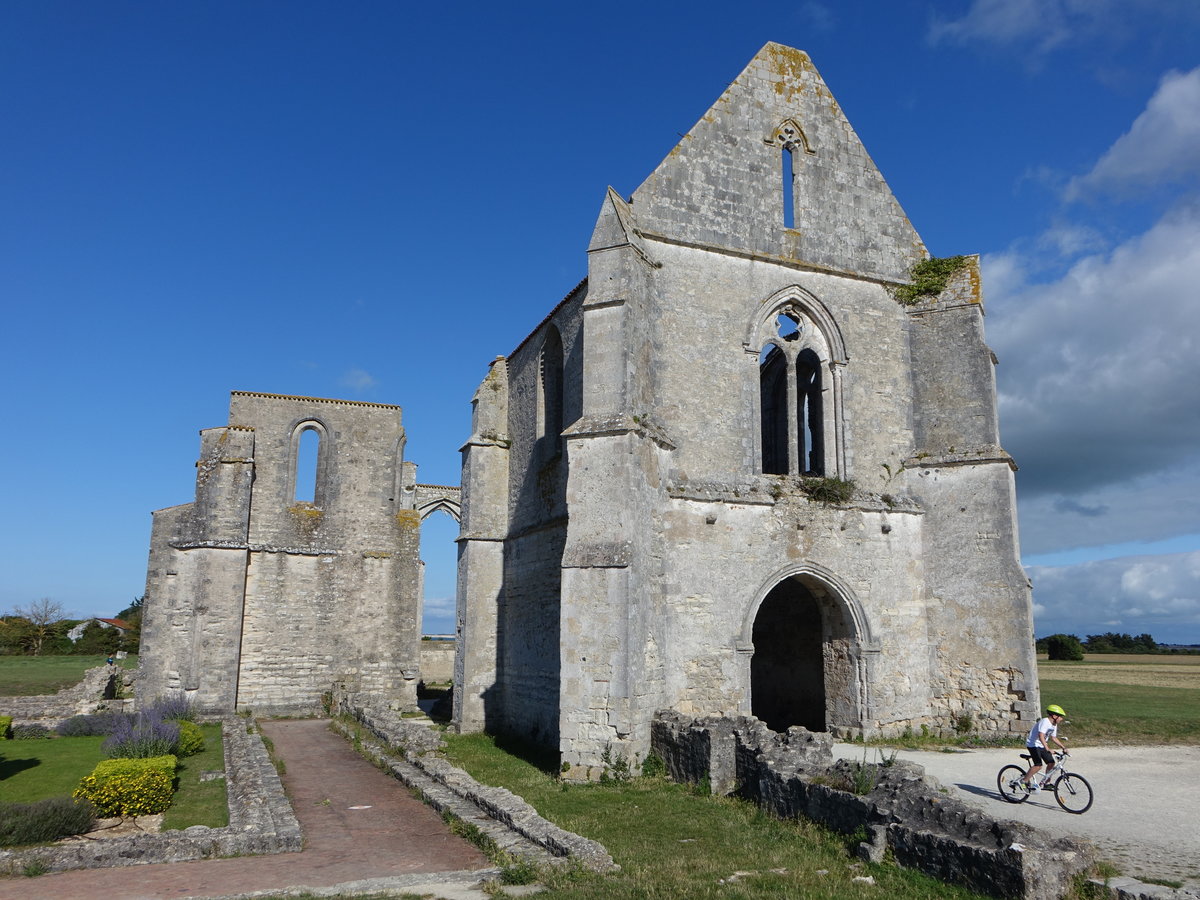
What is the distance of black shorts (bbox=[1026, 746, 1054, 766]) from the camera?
909 centimetres

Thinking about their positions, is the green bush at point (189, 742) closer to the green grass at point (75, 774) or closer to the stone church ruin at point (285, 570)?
the green grass at point (75, 774)

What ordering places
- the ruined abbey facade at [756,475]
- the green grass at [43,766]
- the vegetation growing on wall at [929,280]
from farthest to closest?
the vegetation growing on wall at [929,280]
the ruined abbey facade at [756,475]
the green grass at [43,766]

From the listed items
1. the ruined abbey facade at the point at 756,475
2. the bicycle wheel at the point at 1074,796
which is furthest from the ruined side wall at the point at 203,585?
the bicycle wheel at the point at 1074,796

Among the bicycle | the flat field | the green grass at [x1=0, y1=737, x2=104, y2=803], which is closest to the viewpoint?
the bicycle

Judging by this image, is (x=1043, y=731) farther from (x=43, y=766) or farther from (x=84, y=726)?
(x=84, y=726)

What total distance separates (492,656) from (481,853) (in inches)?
379

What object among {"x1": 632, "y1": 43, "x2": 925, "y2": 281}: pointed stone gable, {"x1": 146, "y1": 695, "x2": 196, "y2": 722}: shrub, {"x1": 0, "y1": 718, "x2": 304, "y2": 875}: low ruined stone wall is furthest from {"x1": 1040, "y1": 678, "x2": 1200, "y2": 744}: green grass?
{"x1": 146, "y1": 695, "x2": 196, "y2": 722}: shrub

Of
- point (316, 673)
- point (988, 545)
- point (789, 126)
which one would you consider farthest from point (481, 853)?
point (316, 673)

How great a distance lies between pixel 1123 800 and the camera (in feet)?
30.8

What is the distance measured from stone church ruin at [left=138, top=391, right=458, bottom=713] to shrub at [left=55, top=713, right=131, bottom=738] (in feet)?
4.11

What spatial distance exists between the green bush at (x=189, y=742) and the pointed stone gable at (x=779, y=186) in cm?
1152

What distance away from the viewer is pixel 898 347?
1580cm

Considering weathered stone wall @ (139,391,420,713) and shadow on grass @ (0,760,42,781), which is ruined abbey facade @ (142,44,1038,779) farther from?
shadow on grass @ (0,760,42,781)

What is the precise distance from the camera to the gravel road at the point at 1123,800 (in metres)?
7.12
